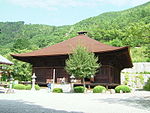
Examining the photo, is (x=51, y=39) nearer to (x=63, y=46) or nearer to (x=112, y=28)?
(x=112, y=28)

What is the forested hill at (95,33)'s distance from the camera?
161ft

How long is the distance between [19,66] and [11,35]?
326 ft

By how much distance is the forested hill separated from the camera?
4908 centimetres

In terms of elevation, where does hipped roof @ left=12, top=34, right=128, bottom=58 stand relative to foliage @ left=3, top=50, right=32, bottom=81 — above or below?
above

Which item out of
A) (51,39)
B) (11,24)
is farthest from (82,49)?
(11,24)

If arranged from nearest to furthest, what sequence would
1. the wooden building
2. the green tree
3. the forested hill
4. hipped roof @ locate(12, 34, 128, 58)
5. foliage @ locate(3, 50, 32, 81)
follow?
1. the green tree
2. the wooden building
3. hipped roof @ locate(12, 34, 128, 58)
4. foliage @ locate(3, 50, 32, 81)
5. the forested hill

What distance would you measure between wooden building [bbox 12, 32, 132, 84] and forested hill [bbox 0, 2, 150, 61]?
2.63 metres

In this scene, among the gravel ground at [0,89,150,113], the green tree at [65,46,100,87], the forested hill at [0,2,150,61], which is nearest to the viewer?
the gravel ground at [0,89,150,113]

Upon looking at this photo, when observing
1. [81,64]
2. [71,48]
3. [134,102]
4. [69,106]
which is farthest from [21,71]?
[69,106]

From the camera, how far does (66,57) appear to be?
3095cm

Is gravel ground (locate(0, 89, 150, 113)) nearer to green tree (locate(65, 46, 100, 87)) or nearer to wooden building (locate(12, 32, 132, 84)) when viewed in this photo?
green tree (locate(65, 46, 100, 87))

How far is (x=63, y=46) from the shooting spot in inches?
1336

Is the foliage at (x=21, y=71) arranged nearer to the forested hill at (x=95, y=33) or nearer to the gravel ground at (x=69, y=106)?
the forested hill at (x=95, y=33)

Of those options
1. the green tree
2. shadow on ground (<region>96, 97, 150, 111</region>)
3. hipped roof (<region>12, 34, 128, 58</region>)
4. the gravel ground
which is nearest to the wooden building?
hipped roof (<region>12, 34, 128, 58</region>)
